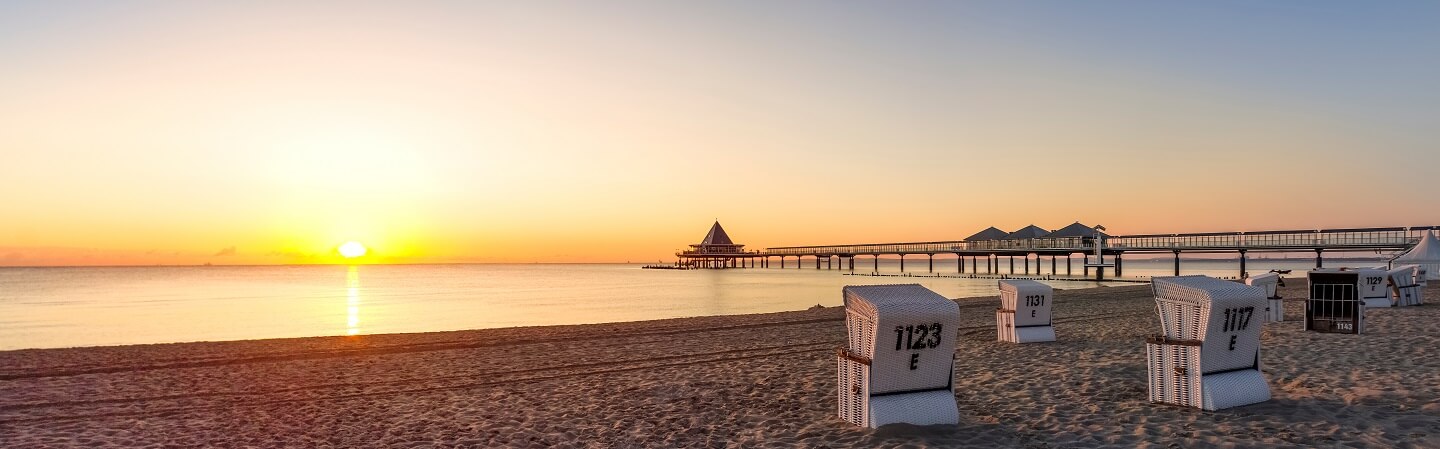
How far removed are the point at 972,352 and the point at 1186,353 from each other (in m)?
4.26

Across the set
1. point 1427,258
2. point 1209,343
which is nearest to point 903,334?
point 1209,343

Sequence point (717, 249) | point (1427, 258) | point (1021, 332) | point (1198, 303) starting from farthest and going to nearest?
point (717, 249) < point (1427, 258) < point (1021, 332) < point (1198, 303)

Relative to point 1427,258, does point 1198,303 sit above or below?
above

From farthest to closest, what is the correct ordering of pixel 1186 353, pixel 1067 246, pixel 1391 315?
pixel 1067 246 < pixel 1391 315 < pixel 1186 353

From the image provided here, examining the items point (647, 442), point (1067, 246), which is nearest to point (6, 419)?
point (647, 442)

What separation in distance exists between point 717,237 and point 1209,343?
379 ft

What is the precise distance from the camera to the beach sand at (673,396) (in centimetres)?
560

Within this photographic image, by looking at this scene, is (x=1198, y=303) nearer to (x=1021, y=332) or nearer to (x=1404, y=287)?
(x=1021, y=332)

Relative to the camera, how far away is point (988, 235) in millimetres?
65000

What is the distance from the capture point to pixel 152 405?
7.66m

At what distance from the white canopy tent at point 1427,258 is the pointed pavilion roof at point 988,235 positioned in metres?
32.7

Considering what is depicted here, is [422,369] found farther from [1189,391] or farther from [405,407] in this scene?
[1189,391]

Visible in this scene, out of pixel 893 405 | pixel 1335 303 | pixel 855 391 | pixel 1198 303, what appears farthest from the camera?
pixel 1335 303

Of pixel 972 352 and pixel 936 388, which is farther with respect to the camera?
pixel 972 352
